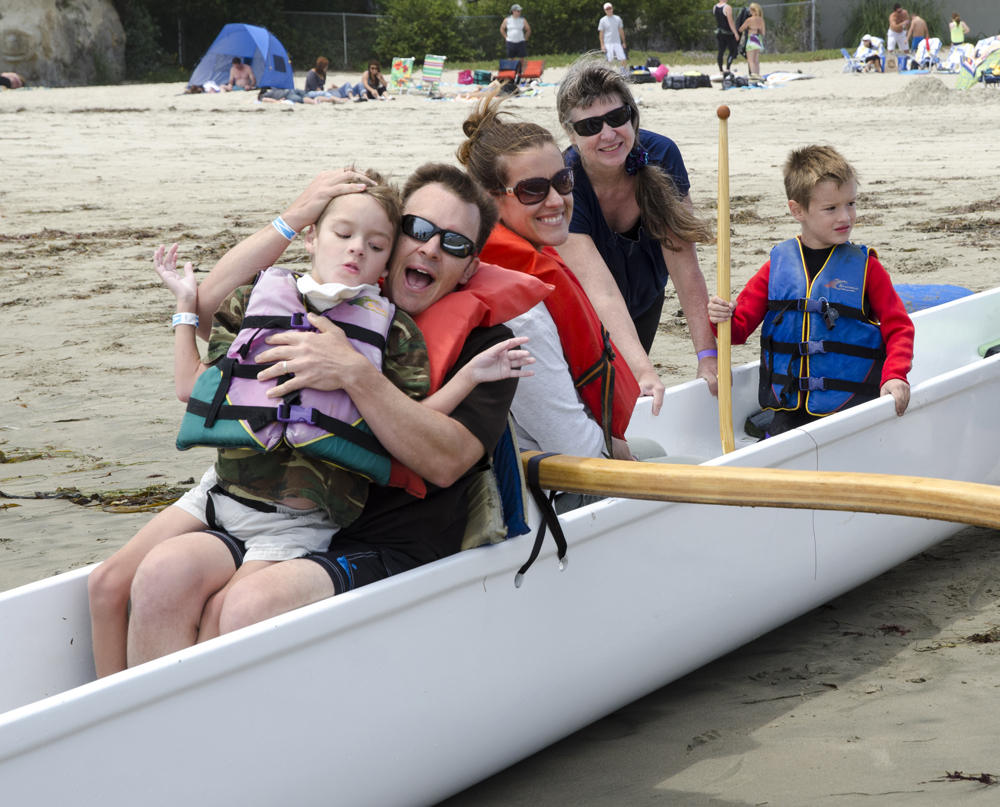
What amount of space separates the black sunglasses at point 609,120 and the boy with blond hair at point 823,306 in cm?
63

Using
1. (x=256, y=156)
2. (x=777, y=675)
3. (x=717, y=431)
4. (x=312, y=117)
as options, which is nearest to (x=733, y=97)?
(x=312, y=117)

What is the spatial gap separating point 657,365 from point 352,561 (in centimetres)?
354

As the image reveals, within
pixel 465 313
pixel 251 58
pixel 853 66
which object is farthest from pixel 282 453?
pixel 251 58

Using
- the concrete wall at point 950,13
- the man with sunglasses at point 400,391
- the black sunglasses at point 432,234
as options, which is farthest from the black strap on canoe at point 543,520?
the concrete wall at point 950,13

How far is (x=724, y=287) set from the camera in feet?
10.9

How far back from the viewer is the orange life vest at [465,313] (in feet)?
6.62

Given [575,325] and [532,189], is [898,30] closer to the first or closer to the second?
[532,189]

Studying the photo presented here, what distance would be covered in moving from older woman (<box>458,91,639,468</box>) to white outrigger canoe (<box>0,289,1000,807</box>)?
0.76 ft

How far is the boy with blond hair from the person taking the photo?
11.0 feet

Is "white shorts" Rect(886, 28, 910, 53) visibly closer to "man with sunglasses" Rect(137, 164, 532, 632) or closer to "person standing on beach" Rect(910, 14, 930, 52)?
"person standing on beach" Rect(910, 14, 930, 52)

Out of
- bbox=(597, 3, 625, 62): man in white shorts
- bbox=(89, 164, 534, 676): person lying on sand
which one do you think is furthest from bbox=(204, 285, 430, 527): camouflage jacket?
bbox=(597, 3, 625, 62): man in white shorts

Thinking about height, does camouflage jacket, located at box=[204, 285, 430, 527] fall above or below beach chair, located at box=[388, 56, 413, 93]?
below

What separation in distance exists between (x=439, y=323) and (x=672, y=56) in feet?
82.5

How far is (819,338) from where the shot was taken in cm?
351
